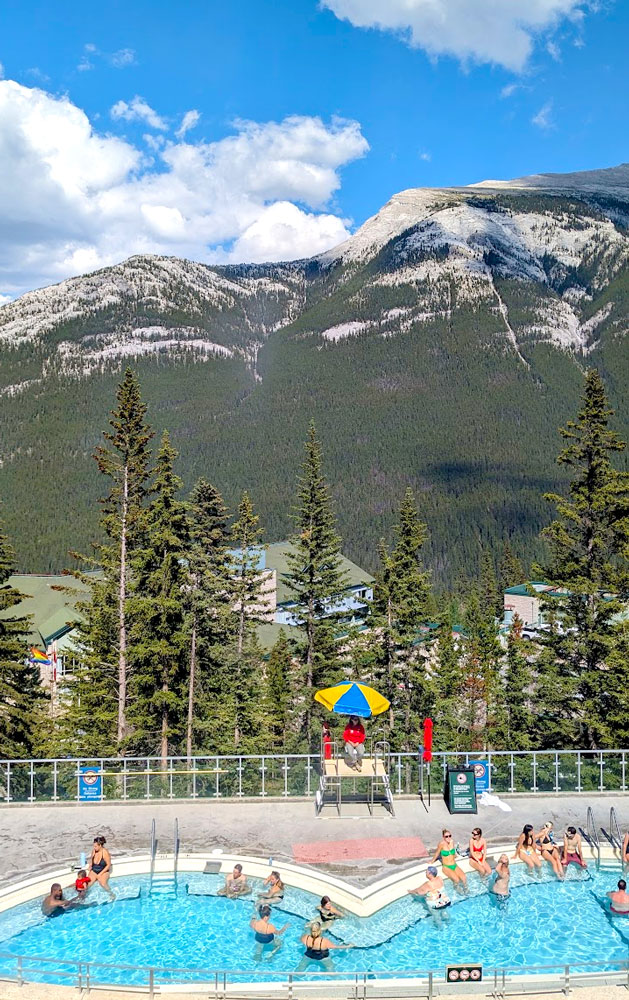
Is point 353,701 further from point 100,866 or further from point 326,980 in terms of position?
point 326,980

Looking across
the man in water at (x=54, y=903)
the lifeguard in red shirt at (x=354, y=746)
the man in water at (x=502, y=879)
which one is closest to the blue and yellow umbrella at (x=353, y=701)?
the lifeguard in red shirt at (x=354, y=746)

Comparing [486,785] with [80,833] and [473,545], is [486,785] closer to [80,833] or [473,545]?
[80,833]

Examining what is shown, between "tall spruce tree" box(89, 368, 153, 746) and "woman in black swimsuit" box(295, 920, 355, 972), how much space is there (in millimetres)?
15000

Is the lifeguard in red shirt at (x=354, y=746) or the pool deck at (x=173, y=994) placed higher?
the lifeguard in red shirt at (x=354, y=746)

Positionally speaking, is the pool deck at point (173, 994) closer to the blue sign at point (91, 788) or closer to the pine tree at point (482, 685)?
the blue sign at point (91, 788)

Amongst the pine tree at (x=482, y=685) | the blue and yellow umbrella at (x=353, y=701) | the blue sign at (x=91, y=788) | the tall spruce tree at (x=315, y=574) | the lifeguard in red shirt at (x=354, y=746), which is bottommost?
the pine tree at (x=482, y=685)

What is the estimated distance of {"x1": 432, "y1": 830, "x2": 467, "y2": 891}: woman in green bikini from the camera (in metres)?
16.5

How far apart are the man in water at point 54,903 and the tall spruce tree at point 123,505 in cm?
1189

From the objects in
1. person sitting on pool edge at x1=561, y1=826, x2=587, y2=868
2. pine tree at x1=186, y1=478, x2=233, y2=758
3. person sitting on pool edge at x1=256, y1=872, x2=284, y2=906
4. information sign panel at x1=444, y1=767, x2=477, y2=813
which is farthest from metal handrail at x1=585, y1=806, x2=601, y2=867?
pine tree at x1=186, y1=478, x2=233, y2=758

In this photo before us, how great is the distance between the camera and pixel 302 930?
48.7 ft

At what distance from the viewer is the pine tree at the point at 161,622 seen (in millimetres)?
28250

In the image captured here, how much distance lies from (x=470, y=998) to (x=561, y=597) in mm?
20408

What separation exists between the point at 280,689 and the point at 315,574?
1460cm

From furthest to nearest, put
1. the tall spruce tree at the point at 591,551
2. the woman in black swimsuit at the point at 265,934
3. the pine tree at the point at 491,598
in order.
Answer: the pine tree at the point at 491,598, the tall spruce tree at the point at 591,551, the woman in black swimsuit at the point at 265,934
